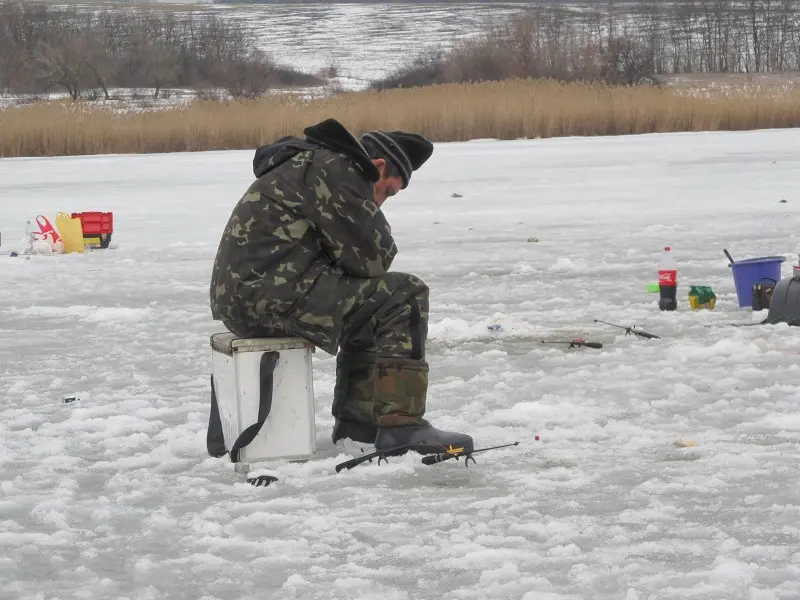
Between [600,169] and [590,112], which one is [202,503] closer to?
[600,169]

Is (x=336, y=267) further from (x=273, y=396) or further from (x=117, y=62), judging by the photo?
(x=117, y=62)

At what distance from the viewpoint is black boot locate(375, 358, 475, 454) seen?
14.3ft

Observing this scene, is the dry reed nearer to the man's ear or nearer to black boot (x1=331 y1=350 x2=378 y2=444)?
black boot (x1=331 y1=350 x2=378 y2=444)

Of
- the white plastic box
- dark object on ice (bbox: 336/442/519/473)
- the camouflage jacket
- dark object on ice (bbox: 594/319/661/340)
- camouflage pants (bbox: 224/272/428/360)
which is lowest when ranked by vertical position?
dark object on ice (bbox: 594/319/661/340)

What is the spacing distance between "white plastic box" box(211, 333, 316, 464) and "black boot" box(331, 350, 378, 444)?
0.22 metres

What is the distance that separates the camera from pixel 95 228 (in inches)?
425

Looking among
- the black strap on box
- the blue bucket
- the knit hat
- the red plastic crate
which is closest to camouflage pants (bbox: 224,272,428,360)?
the black strap on box

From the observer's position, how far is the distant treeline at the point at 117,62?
61.8 meters

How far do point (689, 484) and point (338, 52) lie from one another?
101660mm

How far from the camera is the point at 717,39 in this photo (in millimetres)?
78062

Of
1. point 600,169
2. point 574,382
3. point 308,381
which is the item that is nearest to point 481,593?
point 308,381

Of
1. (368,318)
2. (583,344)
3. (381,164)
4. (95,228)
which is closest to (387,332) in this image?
(368,318)

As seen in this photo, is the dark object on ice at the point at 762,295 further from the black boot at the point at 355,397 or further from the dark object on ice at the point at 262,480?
the dark object on ice at the point at 262,480

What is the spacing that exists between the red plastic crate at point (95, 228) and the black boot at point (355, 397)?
6.60m
